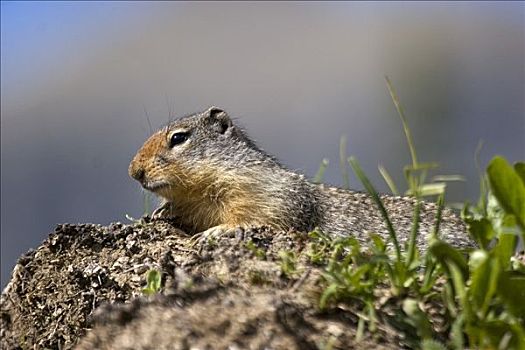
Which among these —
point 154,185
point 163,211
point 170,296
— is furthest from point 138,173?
point 170,296

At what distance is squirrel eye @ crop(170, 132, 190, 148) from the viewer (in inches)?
218

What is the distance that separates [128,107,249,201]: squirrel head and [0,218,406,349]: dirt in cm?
114

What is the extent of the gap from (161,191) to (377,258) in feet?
8.74

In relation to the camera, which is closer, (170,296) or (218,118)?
(170,296)

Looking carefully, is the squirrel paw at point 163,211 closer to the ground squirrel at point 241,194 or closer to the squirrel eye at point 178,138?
the ground squirrel at point 241,194

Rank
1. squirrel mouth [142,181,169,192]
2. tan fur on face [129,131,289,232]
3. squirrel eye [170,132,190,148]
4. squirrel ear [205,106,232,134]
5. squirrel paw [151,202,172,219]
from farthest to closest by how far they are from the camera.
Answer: squirrel ear [205,106,232,134] → squirrel eye [170,132,190,148] → squirrel mouth [142,181,169,192] → tan fur on face [129,131,289,232] → squirrel paw [151,202,172,219]

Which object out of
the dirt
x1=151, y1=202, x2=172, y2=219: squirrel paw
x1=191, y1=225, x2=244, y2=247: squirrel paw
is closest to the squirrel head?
x1=151, y1=202, x2=172, y2=219: squirrel paw

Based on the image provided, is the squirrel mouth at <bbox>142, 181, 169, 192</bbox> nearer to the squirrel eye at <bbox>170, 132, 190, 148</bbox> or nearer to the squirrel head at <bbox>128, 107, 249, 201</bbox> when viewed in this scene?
the squirrel head at <bbox>128, 107, 249, 201</bbox>

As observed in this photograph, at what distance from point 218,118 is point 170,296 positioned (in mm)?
3398

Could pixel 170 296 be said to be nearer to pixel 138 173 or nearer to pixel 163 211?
pixel 163 211

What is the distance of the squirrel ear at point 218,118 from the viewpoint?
6.02 m

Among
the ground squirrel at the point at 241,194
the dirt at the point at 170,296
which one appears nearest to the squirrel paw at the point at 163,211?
the ground squirrel at the point at 241,194

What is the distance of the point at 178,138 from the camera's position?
5613 mm

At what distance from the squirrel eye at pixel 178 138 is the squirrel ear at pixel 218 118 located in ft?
1.10
